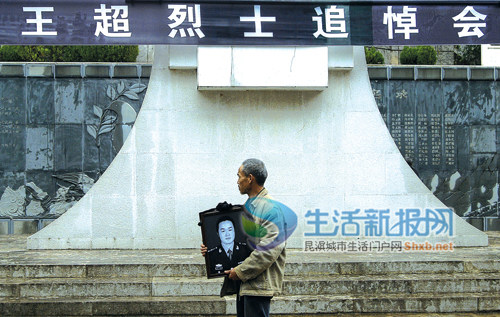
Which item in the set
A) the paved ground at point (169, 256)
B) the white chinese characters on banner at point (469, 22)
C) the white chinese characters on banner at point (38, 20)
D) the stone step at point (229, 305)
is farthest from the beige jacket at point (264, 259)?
the white chinese characters on banner at point (469, 22)

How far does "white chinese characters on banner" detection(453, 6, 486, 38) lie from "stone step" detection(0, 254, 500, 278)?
9.97 feet

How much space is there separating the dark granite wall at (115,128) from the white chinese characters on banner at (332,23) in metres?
4.81

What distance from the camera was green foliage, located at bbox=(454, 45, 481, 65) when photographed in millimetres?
15141

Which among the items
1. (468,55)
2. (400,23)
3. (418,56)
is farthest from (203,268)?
(468,55)

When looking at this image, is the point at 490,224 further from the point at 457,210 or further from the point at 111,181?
the point at 111,181

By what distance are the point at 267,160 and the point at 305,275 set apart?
1.86 metres

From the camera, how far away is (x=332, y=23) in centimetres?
812

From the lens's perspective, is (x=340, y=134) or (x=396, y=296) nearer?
(x=396, y=296)

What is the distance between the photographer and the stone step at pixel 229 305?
648 centimetres

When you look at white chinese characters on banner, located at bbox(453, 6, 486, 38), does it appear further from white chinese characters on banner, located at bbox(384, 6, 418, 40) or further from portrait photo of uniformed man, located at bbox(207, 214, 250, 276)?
portrait photo of uniformed man, located at bbox(207, 214, 250, 276)

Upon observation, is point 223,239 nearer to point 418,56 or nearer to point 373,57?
point 373,57

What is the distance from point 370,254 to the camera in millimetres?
7949

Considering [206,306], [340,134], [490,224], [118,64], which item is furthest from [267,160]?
[490,224]

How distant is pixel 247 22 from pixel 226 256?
14.8 feet
